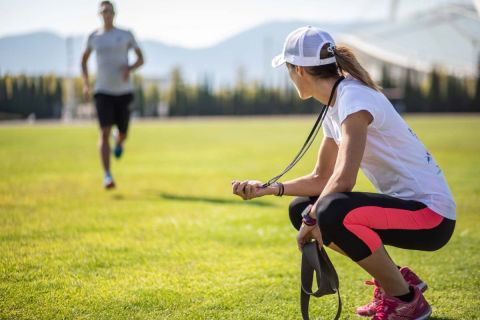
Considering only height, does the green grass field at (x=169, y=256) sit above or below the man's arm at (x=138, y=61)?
below

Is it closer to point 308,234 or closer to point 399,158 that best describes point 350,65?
point 399,158

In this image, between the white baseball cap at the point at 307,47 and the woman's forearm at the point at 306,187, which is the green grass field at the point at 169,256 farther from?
the white baseball cap at the point at 307,47

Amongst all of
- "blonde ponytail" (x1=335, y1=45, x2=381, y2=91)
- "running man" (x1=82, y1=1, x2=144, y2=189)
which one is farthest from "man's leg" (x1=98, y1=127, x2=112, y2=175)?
"blonde ponytail" (x1=335, y1=45, x2=381, y2=91)

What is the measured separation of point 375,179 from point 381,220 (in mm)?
364

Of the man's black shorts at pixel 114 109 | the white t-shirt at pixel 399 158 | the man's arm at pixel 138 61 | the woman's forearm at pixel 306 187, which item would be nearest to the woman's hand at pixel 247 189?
the woman's forearm at pixel 306 187

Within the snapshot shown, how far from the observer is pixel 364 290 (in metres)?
3.78

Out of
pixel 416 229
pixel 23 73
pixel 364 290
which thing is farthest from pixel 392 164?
pixel 23 73

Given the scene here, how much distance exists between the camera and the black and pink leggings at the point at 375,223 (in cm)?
283

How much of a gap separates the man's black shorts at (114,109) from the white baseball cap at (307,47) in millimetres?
5809

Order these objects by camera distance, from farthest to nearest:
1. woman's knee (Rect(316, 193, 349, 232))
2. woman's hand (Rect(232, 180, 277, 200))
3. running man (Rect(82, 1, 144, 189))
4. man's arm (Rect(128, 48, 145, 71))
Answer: man's arm (Rect(128, 48, 145, 71)) → running man (Rect(82, 1, 144, 189)) → woman's hand (Rect(232, 180, 277, 200)) → woman's knee (Rect(316, 193, 349, 232))

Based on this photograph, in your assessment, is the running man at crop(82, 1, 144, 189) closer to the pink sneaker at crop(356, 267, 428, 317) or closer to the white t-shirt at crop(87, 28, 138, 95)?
the white t-shirt at crop(87, 28, 138, 95)

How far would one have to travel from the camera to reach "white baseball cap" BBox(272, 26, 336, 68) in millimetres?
2936

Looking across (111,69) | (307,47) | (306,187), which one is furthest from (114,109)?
(307,47)

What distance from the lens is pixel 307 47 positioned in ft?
9.63
